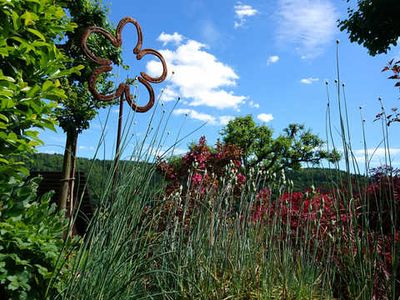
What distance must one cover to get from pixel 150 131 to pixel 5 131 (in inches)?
32.4

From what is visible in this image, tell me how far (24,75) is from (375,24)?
37.2 feet

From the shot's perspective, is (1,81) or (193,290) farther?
(193,290)

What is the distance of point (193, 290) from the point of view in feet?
8.66

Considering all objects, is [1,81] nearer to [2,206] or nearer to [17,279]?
[2,206]

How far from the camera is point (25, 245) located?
2.21 metres

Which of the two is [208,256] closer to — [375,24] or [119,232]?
[119,232]

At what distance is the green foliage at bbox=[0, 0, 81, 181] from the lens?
94.5 inches

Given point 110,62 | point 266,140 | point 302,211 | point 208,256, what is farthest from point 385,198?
point 266,140

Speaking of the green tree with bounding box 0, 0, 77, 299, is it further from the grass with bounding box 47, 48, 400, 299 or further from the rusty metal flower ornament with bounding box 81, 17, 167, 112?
the rusty metal flower ornament with bounding box 81, 17, 167, 112

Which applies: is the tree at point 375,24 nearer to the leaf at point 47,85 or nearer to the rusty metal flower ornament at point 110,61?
the rusty metal flower ornament at point 110,61

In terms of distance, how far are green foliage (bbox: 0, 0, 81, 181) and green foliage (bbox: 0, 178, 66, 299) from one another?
16 cm

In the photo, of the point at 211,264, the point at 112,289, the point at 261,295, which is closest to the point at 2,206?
the point at 112,289

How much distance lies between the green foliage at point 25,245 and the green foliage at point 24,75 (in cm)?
16

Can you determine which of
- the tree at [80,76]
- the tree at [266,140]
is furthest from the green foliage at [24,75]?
the tree at [266,140]
